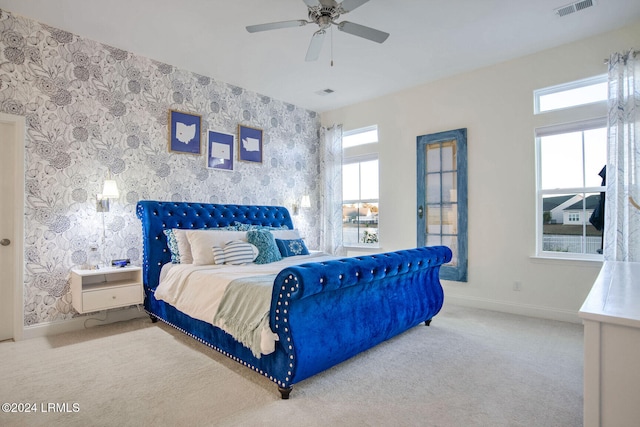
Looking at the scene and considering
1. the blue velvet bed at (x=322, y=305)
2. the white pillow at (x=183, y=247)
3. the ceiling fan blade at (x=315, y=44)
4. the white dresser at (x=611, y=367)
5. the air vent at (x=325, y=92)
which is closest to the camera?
the white dresser at (x=611, y=367)

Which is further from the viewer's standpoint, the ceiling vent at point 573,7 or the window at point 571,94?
the window at point 571,94

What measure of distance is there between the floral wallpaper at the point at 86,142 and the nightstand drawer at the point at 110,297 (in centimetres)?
42

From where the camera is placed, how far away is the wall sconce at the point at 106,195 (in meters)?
3.51

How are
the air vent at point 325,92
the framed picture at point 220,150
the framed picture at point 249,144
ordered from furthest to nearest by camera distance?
the air vent at point 325,92 → the framed picture at point 249,144 → the framed picture at point 220,150

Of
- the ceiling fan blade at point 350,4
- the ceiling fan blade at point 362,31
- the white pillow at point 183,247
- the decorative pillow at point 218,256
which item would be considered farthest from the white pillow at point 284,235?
the ceiling fan blade at point 350,4

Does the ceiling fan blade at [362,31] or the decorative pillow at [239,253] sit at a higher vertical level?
the ceiling fan blade at [362,31]

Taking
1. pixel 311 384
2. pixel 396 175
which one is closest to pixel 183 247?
pixel 311 384

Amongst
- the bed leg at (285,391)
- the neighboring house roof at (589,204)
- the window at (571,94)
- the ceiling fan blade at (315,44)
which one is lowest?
the bed leg at (285,391)

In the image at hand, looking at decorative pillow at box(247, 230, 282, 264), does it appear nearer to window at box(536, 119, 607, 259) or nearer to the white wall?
the white wall

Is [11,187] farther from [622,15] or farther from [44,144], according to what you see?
[622,15]

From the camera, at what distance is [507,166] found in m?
4.25

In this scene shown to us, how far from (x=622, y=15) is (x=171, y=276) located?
16.8 feet

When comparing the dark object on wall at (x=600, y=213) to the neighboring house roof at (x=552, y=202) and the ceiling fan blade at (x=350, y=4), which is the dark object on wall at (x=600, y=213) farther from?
the ceiling fan blade at (x=350, y=4)

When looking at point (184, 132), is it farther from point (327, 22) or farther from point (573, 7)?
point (573, 7)
